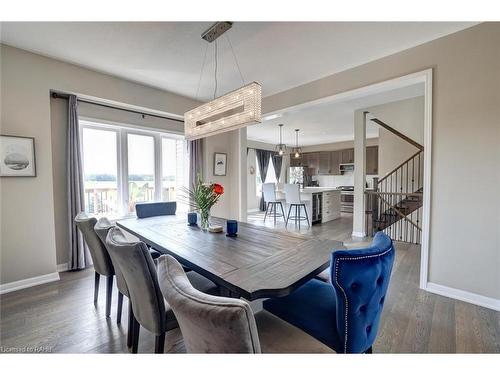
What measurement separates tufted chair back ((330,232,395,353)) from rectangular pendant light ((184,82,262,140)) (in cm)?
138

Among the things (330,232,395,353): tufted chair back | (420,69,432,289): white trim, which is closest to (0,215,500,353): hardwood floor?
(420,69,432,289): white trim

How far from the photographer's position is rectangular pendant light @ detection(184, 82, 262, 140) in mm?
1956

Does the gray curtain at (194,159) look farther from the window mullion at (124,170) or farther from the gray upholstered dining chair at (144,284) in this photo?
the gray upholstered dining chair at (144,284)

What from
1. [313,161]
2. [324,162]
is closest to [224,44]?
[324,162]

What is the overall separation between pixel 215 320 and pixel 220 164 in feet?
13.2

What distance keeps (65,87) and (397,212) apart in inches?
225

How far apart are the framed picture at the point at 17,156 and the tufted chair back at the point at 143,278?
2.14 meters

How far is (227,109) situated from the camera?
2156mm

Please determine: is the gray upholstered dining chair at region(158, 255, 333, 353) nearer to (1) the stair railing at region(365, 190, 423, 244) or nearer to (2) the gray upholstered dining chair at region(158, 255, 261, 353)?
(2) the gray upholstered dining chair at region(158, 255, 261, 353)

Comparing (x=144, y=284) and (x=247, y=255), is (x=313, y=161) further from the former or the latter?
(x=144, y=284)

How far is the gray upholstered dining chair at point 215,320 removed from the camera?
2.02 feet

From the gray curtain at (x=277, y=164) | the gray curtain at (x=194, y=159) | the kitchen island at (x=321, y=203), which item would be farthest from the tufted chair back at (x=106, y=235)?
the gray curtain at (x=277, y=164)

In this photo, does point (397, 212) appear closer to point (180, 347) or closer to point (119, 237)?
point (180, 347)
